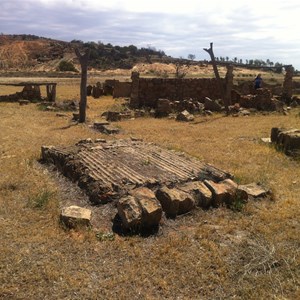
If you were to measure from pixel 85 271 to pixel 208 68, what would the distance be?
67.6m

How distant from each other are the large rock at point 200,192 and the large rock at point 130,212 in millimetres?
1109

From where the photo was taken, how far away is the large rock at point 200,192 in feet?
21.0

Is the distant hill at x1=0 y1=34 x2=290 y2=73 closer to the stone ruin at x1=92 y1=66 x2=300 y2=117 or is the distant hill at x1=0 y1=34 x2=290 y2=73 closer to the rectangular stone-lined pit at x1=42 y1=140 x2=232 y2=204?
the stone ruin at x1=92 y1=66 x2=300 y2=117

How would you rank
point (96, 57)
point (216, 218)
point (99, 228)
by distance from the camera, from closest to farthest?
point (99, 228) → point (216, 218) → point (96, 57)

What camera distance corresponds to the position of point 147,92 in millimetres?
19812

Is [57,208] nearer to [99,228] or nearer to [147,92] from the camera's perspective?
[99,228]

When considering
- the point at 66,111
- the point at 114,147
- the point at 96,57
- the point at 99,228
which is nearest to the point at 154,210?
the point at 99,228

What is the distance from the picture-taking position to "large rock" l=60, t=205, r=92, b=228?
18.5ft

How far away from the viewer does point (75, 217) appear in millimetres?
5680

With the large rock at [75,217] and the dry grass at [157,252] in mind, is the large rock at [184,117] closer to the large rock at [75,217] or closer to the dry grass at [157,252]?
the dry grass at [157,252]

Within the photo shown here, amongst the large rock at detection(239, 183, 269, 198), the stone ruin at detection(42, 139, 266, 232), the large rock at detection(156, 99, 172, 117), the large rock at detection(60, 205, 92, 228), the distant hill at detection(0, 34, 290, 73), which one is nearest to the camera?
the large rock at detection(60, 205, 92, 228)

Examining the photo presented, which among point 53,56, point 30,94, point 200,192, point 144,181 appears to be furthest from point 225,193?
point 53,56

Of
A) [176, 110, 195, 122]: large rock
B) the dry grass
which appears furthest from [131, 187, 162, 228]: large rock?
[176, 110, 195, 122]: large rock

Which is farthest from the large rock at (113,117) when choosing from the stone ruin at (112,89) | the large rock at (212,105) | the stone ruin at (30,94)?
the stone ruin at (112,89)
